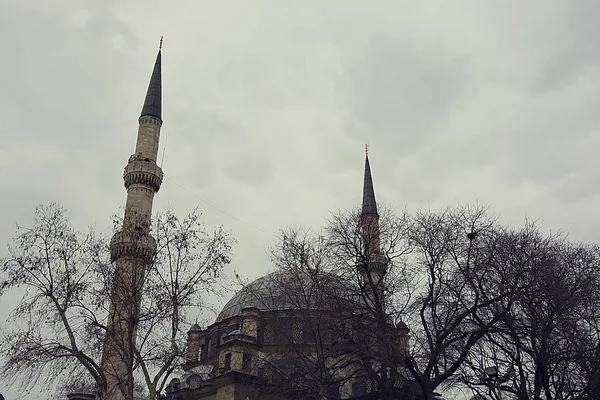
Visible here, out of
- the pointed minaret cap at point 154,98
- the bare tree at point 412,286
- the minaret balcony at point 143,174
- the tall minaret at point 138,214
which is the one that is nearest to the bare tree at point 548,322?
the bare tree at point 412,286

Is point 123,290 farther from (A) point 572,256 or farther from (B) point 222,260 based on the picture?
(A) point 572,256

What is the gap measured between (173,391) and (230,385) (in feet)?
11.9

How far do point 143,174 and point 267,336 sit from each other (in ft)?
Result: 34.0

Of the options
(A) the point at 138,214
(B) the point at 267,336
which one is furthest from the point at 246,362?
(A) the point at 138,214

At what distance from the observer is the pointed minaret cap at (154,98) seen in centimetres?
3325

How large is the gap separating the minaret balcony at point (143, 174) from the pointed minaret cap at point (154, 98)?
124 inches

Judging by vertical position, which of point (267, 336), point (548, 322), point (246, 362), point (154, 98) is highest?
point (154, 98)

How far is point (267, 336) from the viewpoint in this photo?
31.0 meters

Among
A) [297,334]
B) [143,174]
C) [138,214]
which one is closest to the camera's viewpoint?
[297,334]

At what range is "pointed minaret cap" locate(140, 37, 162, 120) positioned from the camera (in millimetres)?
33250

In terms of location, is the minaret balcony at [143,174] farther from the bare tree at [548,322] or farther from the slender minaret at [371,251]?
the bare tree at [548,322]

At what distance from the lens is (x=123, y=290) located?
18297 mm

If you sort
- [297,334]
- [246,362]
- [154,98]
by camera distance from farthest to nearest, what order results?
1. [154,98]
2. [246,362]
3. [297,334]

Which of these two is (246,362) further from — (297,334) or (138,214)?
(138,214)
